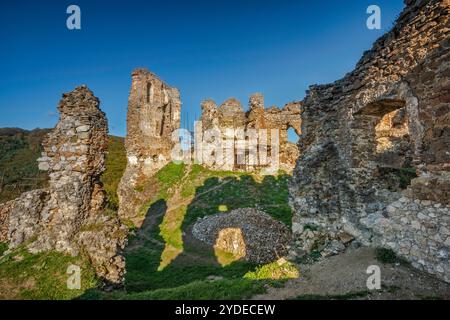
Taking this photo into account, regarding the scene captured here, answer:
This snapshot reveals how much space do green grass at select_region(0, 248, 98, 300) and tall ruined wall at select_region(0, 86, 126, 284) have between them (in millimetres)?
234

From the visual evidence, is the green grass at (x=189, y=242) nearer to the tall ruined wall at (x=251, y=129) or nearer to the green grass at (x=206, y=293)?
the green grass at (x=206, y=293)

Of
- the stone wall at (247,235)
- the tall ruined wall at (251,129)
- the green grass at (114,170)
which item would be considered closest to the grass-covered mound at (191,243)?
the stone wall at (247,235)

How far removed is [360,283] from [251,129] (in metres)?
23.7

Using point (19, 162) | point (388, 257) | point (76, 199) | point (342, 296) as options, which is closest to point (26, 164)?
point (19, 162)

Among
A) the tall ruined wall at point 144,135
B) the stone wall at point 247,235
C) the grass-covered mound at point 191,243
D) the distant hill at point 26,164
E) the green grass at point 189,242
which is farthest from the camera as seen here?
the distant hill at point 26,164

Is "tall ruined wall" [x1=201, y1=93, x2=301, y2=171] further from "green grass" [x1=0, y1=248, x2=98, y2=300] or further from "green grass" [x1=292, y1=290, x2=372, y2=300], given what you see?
"green grass" [x1=292, y1=290, x2=372, y2=300]

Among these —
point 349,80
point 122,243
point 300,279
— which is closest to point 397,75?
point 349,80

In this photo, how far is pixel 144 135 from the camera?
1093 inches

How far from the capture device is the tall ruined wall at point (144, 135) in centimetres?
2517

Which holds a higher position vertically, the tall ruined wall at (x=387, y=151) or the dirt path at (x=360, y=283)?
the tall ruined wall at (x=387, y=151)

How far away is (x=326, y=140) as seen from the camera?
34.7 ft

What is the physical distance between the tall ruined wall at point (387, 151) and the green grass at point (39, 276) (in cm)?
719

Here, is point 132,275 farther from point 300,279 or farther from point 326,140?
point 326,140

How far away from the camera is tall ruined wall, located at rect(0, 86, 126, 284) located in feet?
22.6
